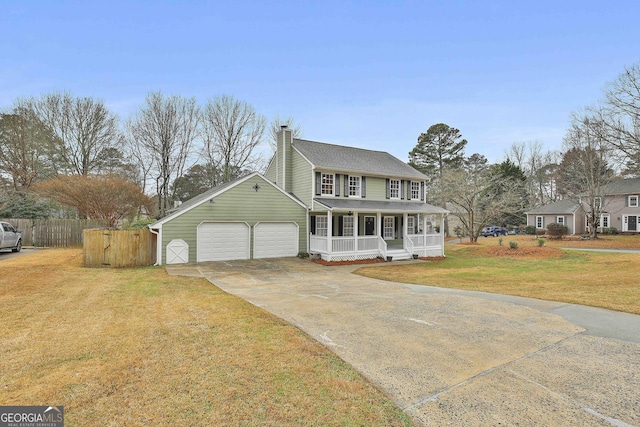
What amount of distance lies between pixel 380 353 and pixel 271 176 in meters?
18.9

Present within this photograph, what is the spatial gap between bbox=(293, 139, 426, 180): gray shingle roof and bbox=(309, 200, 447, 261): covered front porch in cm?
199

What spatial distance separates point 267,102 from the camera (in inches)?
1066

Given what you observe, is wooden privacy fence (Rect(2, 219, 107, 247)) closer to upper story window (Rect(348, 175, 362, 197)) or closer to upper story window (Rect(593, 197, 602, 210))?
upper story window (Rect(348, 175, 362, 197))

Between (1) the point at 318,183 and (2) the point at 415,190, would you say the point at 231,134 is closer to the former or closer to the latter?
(1) the point at 318,183

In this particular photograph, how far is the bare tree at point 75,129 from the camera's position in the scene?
80.2ft

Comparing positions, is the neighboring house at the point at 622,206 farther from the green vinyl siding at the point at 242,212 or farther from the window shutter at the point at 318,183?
the green vinyl siding at the point at 242,212

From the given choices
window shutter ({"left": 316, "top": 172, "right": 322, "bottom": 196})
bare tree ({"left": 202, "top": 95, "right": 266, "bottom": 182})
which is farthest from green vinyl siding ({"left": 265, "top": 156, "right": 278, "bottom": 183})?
bare tree ({"left": 202, "top": 95, "right": 266, "bottom": 182})

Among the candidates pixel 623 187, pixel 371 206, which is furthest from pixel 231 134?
pixel 623 187

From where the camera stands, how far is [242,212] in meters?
16.0

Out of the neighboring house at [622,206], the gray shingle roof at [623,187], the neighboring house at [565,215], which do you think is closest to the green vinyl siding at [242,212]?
the neighboring house at [622,206]

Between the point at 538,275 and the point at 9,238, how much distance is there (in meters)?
25.2

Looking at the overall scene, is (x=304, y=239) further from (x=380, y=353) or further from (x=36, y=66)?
(x=36, y=66)

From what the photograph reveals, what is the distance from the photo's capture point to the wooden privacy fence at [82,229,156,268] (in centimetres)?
1275

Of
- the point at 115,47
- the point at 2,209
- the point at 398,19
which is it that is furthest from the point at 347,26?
the point at 2,209
